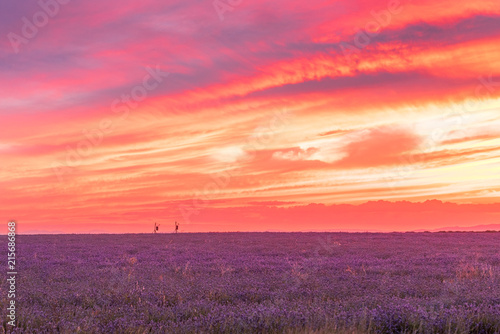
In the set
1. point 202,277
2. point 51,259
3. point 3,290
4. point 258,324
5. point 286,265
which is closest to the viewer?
point 258,324

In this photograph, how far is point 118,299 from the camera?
31.2 ft

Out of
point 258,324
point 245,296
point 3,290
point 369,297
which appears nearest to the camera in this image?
point 258,324

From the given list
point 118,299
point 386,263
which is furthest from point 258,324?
point 386,263

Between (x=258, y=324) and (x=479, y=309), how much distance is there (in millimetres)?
3677

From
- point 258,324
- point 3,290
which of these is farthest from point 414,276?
point 3,290

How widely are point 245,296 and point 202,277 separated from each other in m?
3.32

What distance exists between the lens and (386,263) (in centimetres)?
1730

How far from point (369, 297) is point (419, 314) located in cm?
221

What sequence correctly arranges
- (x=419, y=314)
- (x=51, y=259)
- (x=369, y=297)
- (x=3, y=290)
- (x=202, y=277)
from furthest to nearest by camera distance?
(x=51, y=259) → (x=202, y=277) → (x=3, y=290) → (x=369, y=297) → (x=419, y=314)

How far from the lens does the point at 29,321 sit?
708 cm

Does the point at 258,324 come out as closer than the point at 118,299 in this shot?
Yes

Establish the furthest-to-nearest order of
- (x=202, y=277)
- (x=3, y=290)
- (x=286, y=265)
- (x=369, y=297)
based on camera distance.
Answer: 1. (x=286, y=265)
2. (x=202, y=277)
3. (x=3, y=290)
4. (x=369, y=297)

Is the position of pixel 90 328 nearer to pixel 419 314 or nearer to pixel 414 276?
pixel 419 314

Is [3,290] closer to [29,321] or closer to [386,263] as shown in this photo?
[29,321]
